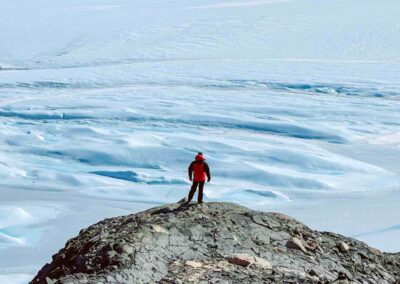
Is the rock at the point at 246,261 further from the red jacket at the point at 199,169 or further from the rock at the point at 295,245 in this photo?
the red jacket at the point at 199,169

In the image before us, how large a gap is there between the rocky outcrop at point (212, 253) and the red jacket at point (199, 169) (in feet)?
0.62

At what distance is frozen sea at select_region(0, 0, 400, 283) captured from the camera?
10.1 metres

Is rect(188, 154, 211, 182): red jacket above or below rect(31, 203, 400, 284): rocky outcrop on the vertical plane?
above

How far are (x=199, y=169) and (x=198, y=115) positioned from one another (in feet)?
29.4

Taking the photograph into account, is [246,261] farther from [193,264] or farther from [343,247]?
[343,247]

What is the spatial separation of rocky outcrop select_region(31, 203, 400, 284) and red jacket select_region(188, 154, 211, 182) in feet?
0.62

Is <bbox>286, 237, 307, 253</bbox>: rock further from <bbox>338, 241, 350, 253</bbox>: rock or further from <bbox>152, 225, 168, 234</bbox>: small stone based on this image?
<bbox>152, 225, 168, 234</bbox>: small stone

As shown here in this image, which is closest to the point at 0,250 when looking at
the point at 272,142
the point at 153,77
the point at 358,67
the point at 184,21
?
the point at 272,142

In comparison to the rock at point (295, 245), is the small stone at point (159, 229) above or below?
above

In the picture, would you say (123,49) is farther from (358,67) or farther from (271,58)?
(358,67)

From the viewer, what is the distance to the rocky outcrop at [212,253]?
4.79 metres

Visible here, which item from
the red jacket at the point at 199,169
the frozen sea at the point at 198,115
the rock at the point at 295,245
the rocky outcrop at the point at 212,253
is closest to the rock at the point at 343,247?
the rocky outcrop at the point at 212,253

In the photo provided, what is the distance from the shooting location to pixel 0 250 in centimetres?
849

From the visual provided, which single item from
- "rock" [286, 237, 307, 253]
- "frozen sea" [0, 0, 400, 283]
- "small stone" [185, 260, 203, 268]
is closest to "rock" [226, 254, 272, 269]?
"small stone" [185, 260, 203, 268]
